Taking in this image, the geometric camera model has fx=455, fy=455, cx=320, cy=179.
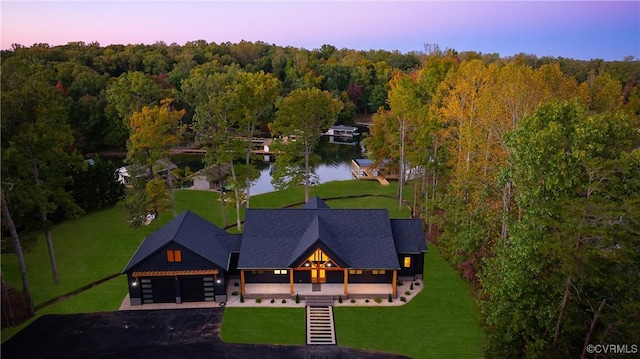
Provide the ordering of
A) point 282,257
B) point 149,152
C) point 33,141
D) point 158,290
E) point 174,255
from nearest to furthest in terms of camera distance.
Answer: point 33,141 → point 174,255 → point 158,290 → point 282,257 → point 149,152

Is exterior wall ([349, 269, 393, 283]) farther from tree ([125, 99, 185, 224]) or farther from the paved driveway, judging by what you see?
tree ([125, 99, 185, 224])

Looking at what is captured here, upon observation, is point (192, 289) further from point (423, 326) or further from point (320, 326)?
point (423, 326)

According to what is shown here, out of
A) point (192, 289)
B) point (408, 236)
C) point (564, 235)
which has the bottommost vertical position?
point (192, 289)

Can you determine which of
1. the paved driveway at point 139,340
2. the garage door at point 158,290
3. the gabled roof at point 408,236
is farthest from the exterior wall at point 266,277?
the gabled roof at point 408,236

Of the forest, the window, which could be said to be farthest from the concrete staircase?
the forest

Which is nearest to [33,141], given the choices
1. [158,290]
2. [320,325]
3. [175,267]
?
[175,267]

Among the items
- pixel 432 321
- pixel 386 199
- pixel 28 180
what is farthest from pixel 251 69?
pixel 432 321

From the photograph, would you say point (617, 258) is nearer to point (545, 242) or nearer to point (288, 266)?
point (545, 242)

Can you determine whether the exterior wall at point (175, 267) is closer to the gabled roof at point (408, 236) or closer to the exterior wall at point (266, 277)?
the exterior wall at point (266, 277)
